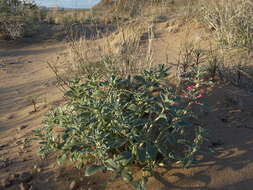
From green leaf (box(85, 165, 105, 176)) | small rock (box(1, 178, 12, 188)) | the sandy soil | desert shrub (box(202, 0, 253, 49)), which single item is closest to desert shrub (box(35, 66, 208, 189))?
green leaf (box(85, 165, 105, 176))

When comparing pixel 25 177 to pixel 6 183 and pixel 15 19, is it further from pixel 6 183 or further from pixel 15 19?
pixel 15 19

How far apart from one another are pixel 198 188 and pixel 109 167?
2.04ft

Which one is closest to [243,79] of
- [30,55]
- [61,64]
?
[61,64]

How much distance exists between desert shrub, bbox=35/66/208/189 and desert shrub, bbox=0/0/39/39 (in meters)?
7.66

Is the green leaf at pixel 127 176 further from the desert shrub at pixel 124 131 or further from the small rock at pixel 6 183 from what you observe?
the small rock at pixel 6 183

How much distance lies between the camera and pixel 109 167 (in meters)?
1.87

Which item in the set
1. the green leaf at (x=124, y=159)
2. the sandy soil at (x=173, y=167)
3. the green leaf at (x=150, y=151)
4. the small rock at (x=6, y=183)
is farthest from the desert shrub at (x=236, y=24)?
the small rock at (x=6, y=183)

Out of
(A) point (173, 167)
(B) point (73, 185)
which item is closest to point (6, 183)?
(B) point (73, 185)

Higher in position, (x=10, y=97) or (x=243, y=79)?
Result: (x=243, y=79)

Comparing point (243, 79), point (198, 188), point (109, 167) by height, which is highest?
point (243, 79)

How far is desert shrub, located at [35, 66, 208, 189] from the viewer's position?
74.5 inches

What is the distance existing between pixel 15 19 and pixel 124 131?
9.04 m

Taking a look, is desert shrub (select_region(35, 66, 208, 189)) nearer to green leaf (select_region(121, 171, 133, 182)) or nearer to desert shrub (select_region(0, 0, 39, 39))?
green leaf (select_region(121, 171, 133, 182))

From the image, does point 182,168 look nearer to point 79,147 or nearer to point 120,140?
point 120,140
